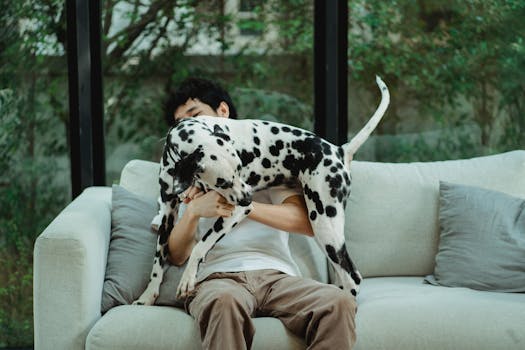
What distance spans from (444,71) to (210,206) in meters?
1.80

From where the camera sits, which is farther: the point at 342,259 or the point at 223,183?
the point at 342,259

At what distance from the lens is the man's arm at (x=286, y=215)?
235cm

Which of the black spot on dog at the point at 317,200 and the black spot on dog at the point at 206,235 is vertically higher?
the black spot on dog at the point at 317,200

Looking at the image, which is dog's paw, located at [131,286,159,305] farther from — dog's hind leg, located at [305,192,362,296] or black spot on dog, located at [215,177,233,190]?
dog's hind leg, located at [305,192,362,296]

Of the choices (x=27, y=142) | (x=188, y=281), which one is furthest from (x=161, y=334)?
(x=27, y=142)

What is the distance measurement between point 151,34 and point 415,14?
1.35 meters

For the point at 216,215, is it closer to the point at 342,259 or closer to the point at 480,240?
the point at 342,259

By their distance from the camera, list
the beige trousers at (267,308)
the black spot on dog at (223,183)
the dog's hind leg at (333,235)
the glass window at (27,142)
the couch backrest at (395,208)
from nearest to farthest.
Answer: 1. the beige trousers at (267,308)
2. the black spot on dog at (223,183)
3. the dog's hind leg at (333,235)
4. the couch backrest at (395,208)
5. the glass window at (27,142)

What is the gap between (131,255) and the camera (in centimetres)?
252

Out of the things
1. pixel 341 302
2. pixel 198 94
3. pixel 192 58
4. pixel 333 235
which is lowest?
pixel 341 302

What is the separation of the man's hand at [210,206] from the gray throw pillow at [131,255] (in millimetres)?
295

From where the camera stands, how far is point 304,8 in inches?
137

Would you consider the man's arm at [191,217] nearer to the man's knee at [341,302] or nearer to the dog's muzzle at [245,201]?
the dog's muzzle at [245,201]

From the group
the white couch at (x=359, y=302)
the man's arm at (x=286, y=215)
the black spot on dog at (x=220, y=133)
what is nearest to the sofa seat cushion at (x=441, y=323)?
the white couch at (x=359, y=302)
